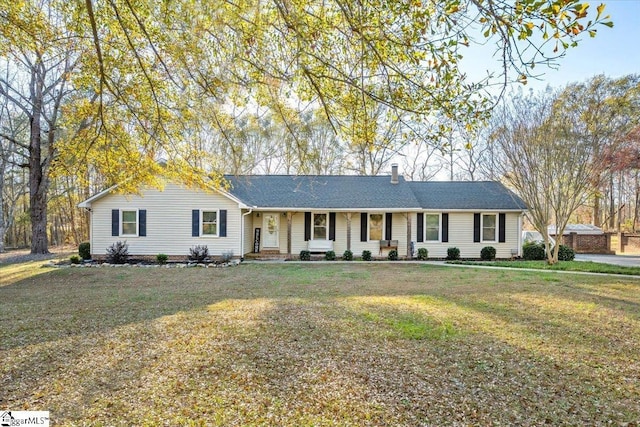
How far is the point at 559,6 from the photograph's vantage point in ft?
8.42

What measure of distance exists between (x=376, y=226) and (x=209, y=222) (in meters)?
7.57

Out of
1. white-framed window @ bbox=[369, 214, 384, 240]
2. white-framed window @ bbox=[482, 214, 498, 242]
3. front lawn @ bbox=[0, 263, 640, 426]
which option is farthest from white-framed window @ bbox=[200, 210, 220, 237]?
white-framed window @ bbox=[482, 214, 498, 242]

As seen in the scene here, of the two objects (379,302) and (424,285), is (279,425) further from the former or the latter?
(424,285)

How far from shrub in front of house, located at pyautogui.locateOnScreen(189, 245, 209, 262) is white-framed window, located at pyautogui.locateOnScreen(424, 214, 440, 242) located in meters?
9.90

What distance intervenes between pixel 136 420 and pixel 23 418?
3.04 ft

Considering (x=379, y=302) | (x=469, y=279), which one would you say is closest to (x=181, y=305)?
(x=379, y=302)

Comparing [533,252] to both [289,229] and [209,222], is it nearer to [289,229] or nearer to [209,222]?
[289,229]

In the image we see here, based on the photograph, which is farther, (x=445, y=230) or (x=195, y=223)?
(x=445, y=230)

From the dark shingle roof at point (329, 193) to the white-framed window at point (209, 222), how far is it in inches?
59.1

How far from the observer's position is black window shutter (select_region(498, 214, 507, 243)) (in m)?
16.5

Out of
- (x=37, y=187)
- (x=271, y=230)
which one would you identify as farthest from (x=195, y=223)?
(x=37, y=187)

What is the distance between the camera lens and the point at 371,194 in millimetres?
17312

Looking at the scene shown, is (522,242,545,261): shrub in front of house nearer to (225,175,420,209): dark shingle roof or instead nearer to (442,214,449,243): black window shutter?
(442,214,449,243): black window shutter

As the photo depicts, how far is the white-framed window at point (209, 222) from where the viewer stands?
609 inches
